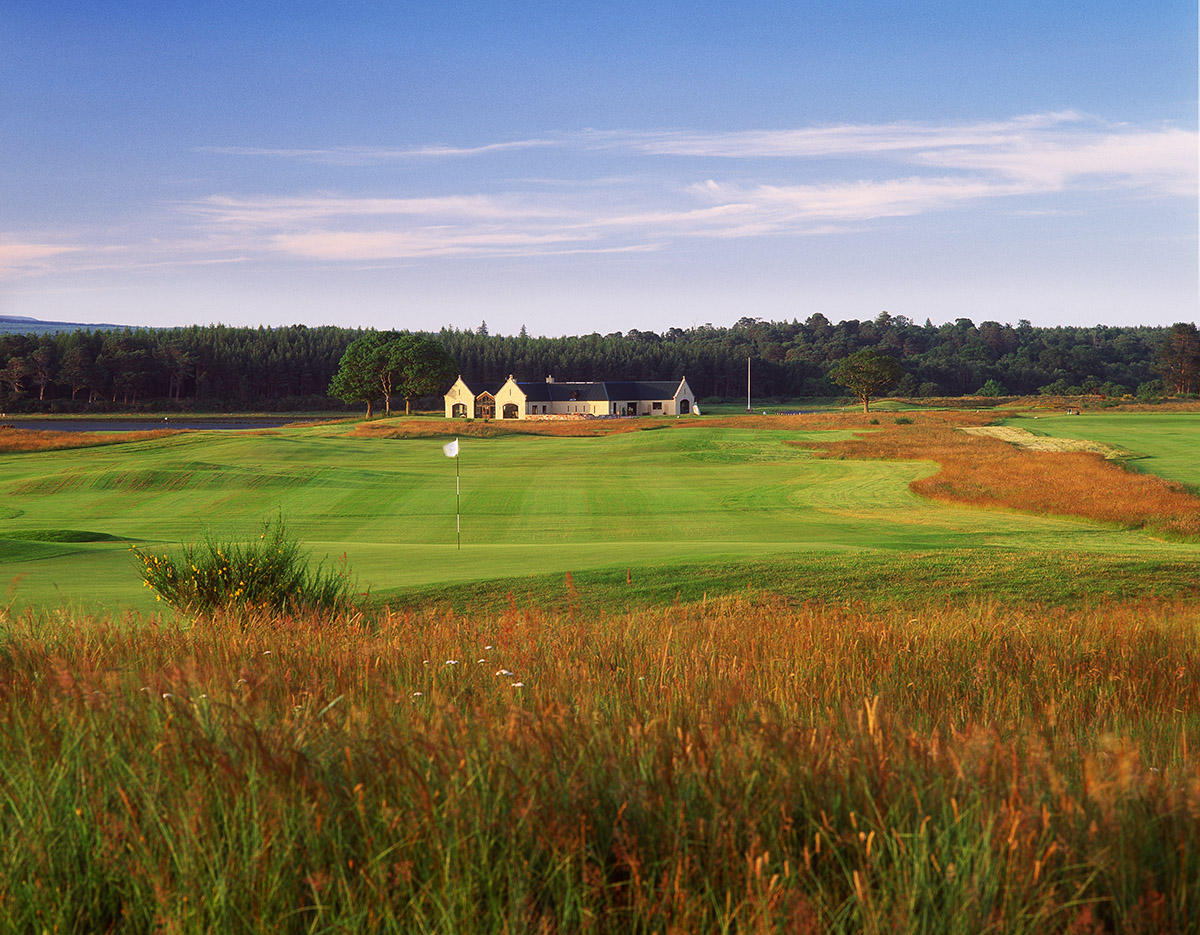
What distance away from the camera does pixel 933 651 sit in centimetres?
635

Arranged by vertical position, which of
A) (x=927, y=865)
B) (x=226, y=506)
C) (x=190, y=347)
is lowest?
(x=226, y=506)

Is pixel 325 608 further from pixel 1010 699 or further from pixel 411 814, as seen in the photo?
pixel 411 814

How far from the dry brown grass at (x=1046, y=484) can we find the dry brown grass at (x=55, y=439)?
39.6m

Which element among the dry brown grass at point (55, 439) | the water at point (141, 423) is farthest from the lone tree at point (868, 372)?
the dry brown grass at point (55, 439)

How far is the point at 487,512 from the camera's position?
28.7 m

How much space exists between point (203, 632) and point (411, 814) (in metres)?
3.94

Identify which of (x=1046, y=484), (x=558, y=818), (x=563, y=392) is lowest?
(x=1046, y=484)

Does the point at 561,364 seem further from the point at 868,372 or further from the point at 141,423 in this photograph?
the point at 141,423

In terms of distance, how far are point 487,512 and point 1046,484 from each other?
16.7 meters

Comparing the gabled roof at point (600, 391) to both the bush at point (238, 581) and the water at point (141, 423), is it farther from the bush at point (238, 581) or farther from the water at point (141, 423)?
the bush at point (238, 581)

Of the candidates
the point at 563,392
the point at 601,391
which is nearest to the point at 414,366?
the point at 563,392

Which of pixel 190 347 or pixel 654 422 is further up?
pixel 190 347

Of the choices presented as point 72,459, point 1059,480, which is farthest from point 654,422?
point 1059,480

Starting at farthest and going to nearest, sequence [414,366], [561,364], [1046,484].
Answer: [561,364]
[414,366]
[1046,484]
